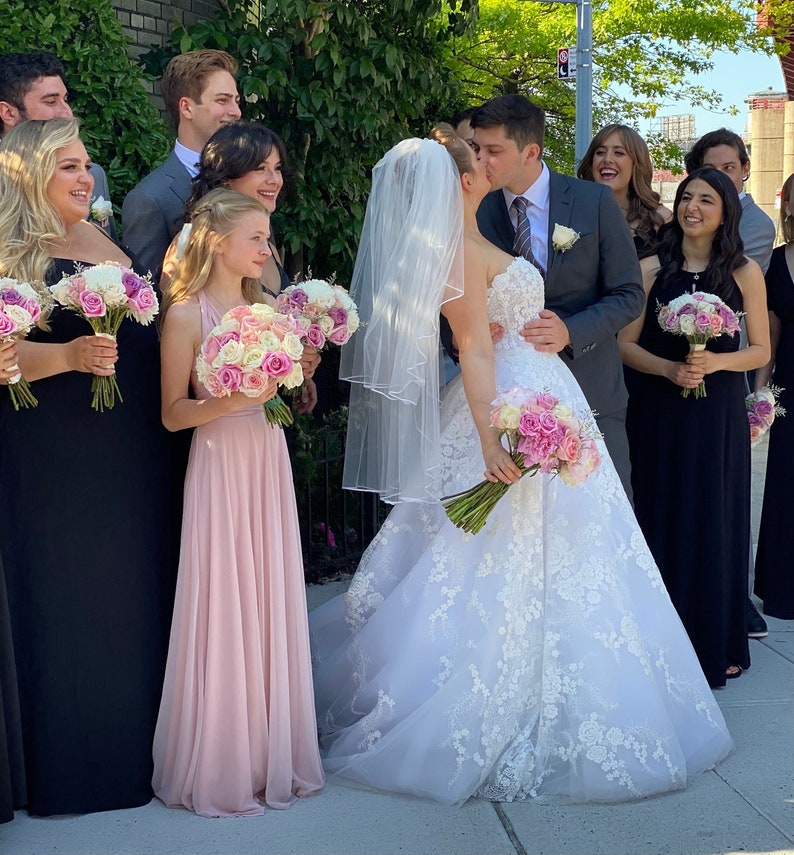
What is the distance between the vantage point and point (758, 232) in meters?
6.02

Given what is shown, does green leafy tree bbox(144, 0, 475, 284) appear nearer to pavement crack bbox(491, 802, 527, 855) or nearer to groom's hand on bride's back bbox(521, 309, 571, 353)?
groom's hand on bride's back bbox(521, 309, 571, 353)

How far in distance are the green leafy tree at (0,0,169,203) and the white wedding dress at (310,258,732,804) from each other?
2.38 meters

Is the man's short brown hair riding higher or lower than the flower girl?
higher

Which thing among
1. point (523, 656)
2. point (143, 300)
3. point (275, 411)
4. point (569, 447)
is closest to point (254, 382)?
point (275, 411)

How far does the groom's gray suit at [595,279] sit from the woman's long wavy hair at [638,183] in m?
0.97

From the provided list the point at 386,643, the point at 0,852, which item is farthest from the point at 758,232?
the point at 0,852

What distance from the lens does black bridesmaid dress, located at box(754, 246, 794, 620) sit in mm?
6066

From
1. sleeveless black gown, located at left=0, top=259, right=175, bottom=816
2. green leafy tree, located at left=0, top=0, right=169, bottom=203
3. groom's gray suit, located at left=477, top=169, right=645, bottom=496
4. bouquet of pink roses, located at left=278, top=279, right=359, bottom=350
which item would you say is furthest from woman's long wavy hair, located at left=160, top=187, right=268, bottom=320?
green leafy tree, located at left=0, top=0, right=169, bottom=203

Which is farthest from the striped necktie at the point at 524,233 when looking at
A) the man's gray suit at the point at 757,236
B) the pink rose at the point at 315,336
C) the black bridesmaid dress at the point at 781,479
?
the black bridesmaid dress at the point at 781,479

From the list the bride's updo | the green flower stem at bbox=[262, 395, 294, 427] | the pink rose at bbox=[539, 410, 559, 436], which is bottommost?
the pink rose at bbox=[539, 410, 559, 436]

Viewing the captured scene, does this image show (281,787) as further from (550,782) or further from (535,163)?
(535,163)

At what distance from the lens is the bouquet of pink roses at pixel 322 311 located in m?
3.92

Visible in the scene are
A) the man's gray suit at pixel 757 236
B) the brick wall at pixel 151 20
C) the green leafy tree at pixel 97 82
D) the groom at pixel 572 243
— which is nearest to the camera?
the groom at pixel 572 243

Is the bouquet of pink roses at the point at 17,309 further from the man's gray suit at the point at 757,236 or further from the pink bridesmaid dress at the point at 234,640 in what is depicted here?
the man's gray suit at the point at 757,236
